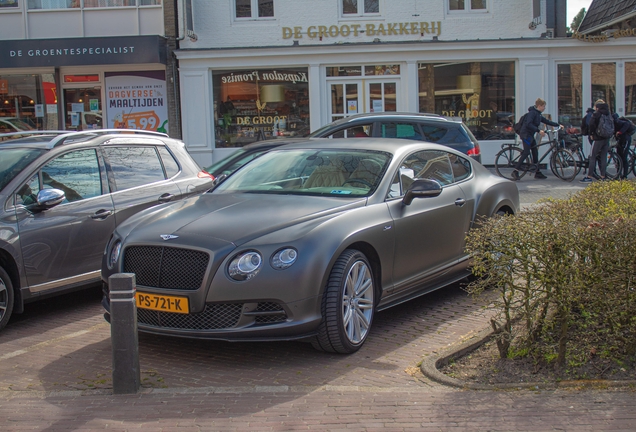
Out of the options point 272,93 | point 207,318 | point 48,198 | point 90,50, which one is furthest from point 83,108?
point 207,318

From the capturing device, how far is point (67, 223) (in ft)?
21.8

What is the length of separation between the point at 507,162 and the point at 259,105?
6798 millimetres

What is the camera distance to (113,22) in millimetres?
19828

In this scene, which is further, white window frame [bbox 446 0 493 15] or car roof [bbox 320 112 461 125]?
white window frame [bbox 446 0 493 15]

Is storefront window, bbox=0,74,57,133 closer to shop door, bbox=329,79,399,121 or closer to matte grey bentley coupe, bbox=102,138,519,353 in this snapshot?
shop door, bbox=329,79,399,121

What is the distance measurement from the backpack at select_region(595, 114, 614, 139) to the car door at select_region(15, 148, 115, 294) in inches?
453

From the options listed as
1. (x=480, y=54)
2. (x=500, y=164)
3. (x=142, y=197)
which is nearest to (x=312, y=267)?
(x=142, y=197)

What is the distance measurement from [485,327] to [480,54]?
1470 centimetres

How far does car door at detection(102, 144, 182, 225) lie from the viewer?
23.7 ft

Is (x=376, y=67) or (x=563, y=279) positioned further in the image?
(x=376, y=67)

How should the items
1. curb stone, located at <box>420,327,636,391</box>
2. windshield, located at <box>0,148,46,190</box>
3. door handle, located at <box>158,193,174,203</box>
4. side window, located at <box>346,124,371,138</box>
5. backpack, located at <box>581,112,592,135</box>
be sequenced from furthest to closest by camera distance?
backpack, located at <box>581,112,592,135</box> → side window, located at <box>346,124,371,138</box> → door handle, located at <box>158,193,174,203</box> → windshield, located at <box>0,148,46,190</box> → curb stone, located at <box>420,327,636,391</box>

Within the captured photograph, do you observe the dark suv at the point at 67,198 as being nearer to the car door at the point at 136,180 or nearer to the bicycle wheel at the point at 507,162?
the car door at the point at 136,180

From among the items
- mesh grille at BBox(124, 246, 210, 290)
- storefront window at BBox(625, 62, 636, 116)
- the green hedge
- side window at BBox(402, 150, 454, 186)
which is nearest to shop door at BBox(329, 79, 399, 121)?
storefront window at BBox(625, 62, 636, 116)

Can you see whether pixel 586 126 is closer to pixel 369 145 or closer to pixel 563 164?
pixel 563 164
